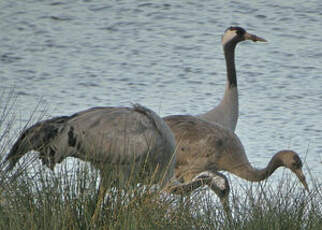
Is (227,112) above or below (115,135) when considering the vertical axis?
below

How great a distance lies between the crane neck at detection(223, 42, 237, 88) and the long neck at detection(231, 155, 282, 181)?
126cm

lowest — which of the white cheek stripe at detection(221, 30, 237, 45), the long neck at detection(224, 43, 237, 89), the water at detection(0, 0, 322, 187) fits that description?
the water at detection(0, 0, 322, 187)

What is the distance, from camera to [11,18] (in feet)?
35.3

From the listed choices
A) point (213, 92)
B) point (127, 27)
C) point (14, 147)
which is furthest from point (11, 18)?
point (14, 147)

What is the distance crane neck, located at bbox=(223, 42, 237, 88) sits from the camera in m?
8.51

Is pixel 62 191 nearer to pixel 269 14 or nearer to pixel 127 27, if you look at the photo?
pixel 127 27

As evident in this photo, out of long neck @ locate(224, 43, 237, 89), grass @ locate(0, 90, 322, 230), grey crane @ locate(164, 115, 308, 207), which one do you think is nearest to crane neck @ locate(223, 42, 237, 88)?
long neck @ locate(224, 43, 237, 89)

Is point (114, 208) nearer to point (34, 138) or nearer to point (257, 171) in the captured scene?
point (34, 138)

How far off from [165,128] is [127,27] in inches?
168

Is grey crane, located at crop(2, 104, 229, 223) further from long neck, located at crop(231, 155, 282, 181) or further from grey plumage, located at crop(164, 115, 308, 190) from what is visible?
grey plumage, located at crop(164, 115, 308, 190)

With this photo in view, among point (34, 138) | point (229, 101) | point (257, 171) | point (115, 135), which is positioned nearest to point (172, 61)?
point (229, 101)

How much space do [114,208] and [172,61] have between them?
5.30m

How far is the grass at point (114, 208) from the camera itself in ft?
14.3

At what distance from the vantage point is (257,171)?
712cm
